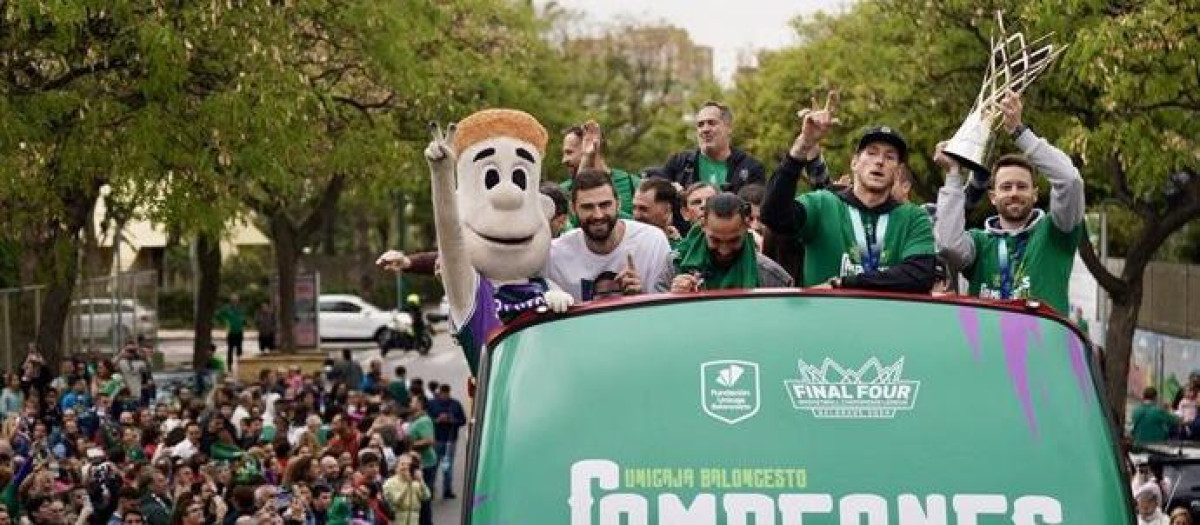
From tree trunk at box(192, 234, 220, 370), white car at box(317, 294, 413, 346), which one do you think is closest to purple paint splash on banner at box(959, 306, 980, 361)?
tree trunk at box(192, 234, 220, 370)

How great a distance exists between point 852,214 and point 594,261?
114 cm

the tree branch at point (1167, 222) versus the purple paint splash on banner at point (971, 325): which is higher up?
the tree branch at point (1167, 222)

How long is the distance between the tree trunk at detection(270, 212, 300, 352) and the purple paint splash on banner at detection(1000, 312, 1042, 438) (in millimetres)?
37365

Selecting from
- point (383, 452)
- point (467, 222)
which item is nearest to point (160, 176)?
point (383, 452)

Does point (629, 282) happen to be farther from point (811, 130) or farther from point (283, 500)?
point (283, 500)

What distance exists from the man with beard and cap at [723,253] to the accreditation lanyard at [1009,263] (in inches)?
48.6

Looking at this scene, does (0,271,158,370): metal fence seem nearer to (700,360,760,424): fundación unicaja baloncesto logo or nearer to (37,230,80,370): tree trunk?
(37,230,80,370): tree trunk

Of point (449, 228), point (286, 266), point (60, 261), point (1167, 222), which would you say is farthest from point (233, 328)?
point (449, 228)

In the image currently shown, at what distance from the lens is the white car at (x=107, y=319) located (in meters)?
38.8

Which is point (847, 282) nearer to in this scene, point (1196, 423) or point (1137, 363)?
point (1196, 423)

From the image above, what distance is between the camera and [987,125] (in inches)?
360

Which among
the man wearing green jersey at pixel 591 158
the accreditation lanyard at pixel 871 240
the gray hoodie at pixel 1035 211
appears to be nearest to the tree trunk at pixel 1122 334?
the man wearing green jersey at pixel 591 158

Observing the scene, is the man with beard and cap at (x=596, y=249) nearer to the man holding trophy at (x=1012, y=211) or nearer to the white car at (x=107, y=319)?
the man holding trophy at (x=1012, y=211)

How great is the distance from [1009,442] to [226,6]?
449 inches
